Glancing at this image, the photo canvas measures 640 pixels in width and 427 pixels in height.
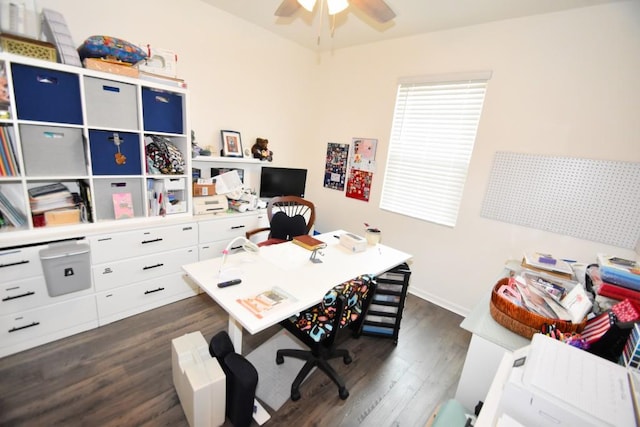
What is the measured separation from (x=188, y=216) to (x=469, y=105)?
291 centimetres

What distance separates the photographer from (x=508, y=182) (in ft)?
8.09

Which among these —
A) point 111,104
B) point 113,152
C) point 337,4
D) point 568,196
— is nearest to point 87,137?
point 113,152

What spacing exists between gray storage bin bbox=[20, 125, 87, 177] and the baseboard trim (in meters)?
3.33

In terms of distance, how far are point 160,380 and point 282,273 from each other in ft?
3.41

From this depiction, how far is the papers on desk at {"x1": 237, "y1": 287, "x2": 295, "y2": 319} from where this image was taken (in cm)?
140

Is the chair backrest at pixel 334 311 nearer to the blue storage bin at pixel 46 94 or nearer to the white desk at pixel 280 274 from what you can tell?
the white desk at pixel 280 274

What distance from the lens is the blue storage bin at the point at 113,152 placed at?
210 cm

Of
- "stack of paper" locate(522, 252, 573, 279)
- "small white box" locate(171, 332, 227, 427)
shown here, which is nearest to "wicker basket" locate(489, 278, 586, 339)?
"stack of paper" locate(522, 252, 573, 279)

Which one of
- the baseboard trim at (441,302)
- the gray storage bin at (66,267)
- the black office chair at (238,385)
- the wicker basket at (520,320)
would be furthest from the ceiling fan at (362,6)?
the baseboard trim at (441,302)

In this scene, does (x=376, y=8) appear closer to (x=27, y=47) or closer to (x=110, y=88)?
(x=110, y=88)

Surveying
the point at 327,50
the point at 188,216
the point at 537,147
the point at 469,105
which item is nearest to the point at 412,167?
the point at 469,105

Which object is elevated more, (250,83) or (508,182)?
(250,83)

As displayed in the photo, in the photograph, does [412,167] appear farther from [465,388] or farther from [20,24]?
[20,24]

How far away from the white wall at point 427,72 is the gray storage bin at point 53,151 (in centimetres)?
84
